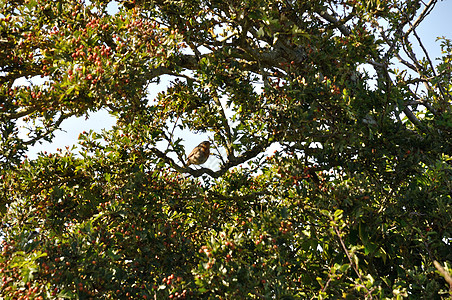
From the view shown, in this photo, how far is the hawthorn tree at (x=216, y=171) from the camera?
4.71 metres

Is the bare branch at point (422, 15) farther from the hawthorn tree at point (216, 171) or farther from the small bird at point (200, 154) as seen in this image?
the small bird at point (200, 154)

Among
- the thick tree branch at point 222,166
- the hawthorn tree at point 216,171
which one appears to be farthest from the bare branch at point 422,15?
the thick tree branch at point 222,166

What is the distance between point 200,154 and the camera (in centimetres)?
763

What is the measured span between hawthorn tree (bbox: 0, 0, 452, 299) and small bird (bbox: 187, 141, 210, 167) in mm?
209

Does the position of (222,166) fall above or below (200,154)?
below

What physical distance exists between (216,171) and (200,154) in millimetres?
543

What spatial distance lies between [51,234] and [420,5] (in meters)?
8.43

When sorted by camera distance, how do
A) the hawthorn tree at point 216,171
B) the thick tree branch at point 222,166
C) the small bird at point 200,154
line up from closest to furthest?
the hawthorn tree at point 216,171 → the thick tree branch at point 222,166 → the small bird at point 200,154

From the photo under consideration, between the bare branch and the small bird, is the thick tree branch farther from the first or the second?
the bare branch

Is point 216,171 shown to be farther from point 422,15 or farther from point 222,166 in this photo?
point 422,15

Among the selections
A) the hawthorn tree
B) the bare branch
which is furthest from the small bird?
the bare branch

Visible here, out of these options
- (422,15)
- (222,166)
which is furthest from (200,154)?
(422,15)

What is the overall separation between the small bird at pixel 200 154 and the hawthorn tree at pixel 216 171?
0.69ft

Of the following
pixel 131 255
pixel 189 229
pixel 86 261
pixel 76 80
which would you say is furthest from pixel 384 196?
pixel 76 80
